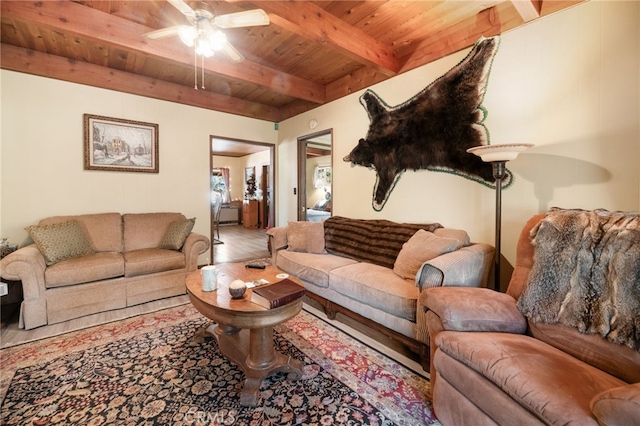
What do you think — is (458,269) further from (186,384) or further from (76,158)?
(76,158)

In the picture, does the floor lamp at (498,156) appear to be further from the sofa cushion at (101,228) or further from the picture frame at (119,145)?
the picture frame at (119,145)

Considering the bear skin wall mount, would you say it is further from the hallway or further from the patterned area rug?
the hallway

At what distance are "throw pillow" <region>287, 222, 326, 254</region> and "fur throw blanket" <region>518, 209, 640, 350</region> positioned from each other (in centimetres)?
210

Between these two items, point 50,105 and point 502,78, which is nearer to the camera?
point 502,78

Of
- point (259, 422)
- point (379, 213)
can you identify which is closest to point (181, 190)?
point (379, 213)

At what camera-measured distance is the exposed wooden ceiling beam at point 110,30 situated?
7.06 ft

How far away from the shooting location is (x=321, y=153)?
7754 millimetres

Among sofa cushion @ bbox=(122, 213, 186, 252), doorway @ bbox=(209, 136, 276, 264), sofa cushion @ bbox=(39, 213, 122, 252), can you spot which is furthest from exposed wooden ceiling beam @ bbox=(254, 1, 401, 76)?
doorway @ bbox=(209, 136, 276, 264)

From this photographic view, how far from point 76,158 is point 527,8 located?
4.78 meters

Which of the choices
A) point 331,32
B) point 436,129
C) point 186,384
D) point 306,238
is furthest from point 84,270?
point 436,129

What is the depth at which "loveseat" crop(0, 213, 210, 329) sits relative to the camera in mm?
2363

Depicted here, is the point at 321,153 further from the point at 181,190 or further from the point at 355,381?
the point at 355,381

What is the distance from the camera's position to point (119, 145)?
3.57 meters

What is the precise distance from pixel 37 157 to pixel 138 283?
75.7 inches
